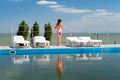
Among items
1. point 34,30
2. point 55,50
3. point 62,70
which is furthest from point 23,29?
point 62,70

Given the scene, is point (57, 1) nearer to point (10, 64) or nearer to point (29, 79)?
point (10, 64)

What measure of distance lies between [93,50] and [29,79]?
612 cm

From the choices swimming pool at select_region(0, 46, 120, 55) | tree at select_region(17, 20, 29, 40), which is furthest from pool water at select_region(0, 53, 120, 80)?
tree at select_region(17, 20, 29, 40)

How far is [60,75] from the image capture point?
7719 mm

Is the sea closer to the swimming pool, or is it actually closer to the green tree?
the swimming pool

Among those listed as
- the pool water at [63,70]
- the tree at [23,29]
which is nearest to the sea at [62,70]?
the pool water at [63,70]

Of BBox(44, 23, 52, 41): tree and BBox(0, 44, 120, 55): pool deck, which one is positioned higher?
BBox(44, 23, 52, 41): tree

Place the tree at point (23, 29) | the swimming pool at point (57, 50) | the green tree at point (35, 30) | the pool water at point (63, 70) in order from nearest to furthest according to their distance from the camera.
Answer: the pool water at point (63, 70), the swimming pool at point (57, 50), the tree at point (23, 29), the green tree at point (35, 30)

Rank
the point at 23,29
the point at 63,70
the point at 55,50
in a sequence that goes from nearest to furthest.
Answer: the point at 63,70 < the point at 55,50 < the point at 23,29

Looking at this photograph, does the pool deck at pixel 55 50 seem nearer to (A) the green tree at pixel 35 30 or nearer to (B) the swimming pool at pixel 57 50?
(B) the swimming pool at pixel 57 50

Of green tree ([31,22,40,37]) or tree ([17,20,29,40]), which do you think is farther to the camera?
green tree ([31,22,40,37])

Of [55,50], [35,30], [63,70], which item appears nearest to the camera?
[63,70]

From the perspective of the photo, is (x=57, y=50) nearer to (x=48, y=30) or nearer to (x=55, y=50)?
(x=55, y=50)

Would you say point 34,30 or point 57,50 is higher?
point 34,30
